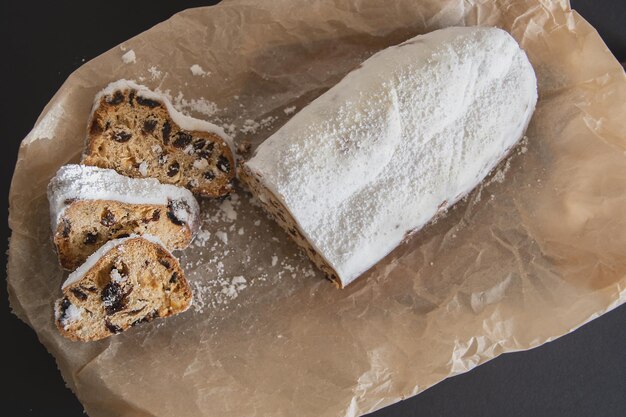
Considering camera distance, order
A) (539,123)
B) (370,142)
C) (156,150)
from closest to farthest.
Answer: (370,142)
(156,150)
(539,123)

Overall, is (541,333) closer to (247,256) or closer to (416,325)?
(416,325)

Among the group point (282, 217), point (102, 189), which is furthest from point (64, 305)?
point (282, 217)

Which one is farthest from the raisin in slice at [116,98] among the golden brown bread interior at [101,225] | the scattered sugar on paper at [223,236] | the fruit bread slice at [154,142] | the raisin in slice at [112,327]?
the raisin in slice at [112,327]

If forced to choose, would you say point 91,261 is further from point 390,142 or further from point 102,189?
point 390,142

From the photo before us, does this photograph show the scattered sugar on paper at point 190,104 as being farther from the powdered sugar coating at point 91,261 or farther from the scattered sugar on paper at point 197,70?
the powdered sugar coating at point 91,261

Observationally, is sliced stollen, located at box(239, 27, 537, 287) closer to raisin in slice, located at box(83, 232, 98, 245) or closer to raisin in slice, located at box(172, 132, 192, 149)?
raisin in slice, located at box(172, 132, 192, 149)

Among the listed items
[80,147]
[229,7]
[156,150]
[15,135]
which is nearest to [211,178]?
[156,150]

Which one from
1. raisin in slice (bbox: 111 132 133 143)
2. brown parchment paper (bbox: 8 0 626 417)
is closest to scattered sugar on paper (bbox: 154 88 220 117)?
brown parchment paper (bbox: 8 0 626 417)
